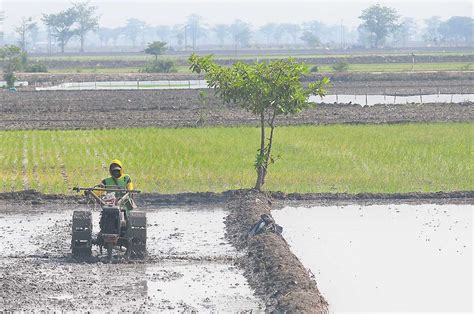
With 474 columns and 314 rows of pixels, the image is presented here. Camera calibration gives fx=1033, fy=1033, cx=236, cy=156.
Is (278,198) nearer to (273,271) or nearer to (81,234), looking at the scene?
(81,234)

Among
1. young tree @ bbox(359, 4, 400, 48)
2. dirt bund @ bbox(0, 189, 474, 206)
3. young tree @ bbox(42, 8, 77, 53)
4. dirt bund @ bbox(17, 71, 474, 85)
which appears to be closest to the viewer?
dirt bund @ bbox(0, 189, 474, 206)

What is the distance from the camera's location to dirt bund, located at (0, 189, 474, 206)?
24125 millimetres

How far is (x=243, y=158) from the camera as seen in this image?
30.7m

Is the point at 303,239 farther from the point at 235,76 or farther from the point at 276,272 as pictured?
the point at 235,76

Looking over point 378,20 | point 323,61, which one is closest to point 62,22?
point 378,20

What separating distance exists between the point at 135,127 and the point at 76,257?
78.7 feet

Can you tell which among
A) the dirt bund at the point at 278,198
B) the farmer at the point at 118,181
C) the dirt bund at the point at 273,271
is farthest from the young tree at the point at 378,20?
the farmer at the point at 118,181

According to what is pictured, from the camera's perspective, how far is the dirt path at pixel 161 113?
1688 inches

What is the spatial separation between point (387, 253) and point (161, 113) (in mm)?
30244

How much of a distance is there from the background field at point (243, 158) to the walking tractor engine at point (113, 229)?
26.7 feet

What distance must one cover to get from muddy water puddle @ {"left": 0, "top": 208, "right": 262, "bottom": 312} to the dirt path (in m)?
21.6

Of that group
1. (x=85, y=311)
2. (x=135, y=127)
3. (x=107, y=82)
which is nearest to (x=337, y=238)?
(x=85, y=311)

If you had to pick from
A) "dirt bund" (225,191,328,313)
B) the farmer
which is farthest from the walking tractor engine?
"dirt bund" (225,191,328,313)

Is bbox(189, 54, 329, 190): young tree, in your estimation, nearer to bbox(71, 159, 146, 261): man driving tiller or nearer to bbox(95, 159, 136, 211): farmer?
bbox(95, 159, 136, 211): farmer
